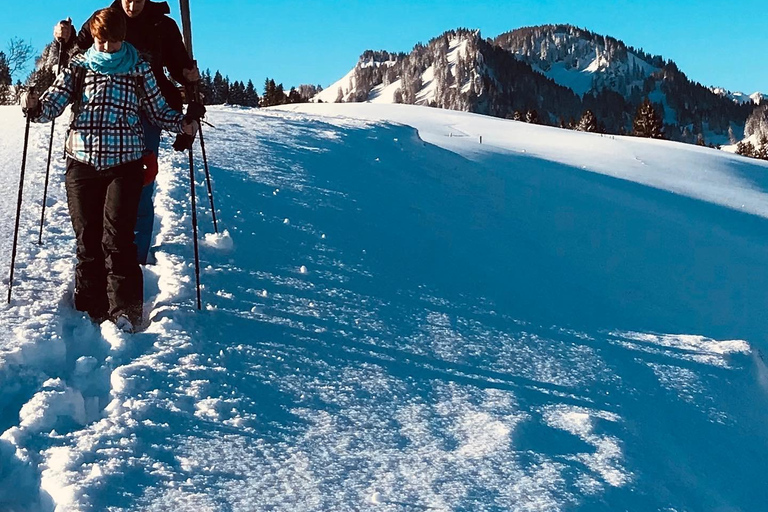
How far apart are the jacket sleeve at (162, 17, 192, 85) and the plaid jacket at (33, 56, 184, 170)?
2.47 feet

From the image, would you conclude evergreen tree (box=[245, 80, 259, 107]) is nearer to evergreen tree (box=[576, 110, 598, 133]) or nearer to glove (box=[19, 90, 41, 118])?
evergreen tree (box=[576, 110, 598, 133])

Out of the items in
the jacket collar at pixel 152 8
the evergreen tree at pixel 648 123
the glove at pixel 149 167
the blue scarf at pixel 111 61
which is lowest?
the glove at pixel 149 167

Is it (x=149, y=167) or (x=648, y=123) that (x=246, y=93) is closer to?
(x=648, y=123)

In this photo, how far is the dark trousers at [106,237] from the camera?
4.02 metres

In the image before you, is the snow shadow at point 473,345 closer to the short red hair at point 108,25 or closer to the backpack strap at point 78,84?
the backpack strap at point 78,84

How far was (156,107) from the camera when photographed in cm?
422

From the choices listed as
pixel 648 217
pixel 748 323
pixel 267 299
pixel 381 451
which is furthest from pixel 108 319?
pixel 648 217

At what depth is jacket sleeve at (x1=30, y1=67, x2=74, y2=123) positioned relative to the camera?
396 centimetres

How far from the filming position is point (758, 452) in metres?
4.09

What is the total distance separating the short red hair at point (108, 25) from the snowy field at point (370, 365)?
5.28 feet

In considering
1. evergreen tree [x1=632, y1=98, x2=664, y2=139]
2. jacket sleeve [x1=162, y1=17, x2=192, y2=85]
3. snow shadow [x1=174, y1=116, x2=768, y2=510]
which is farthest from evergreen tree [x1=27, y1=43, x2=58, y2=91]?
evergreen tree [x1=632, y1=98, x2=664, y2=139]

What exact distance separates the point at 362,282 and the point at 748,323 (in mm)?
4166

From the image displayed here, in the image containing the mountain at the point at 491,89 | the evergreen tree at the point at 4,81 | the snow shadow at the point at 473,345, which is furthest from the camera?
the mountain at the point at 491,89

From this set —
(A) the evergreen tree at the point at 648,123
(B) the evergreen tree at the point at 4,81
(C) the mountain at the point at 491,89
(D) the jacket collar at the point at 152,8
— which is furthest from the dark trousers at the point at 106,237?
(C) the mountain at the point at 491,89
